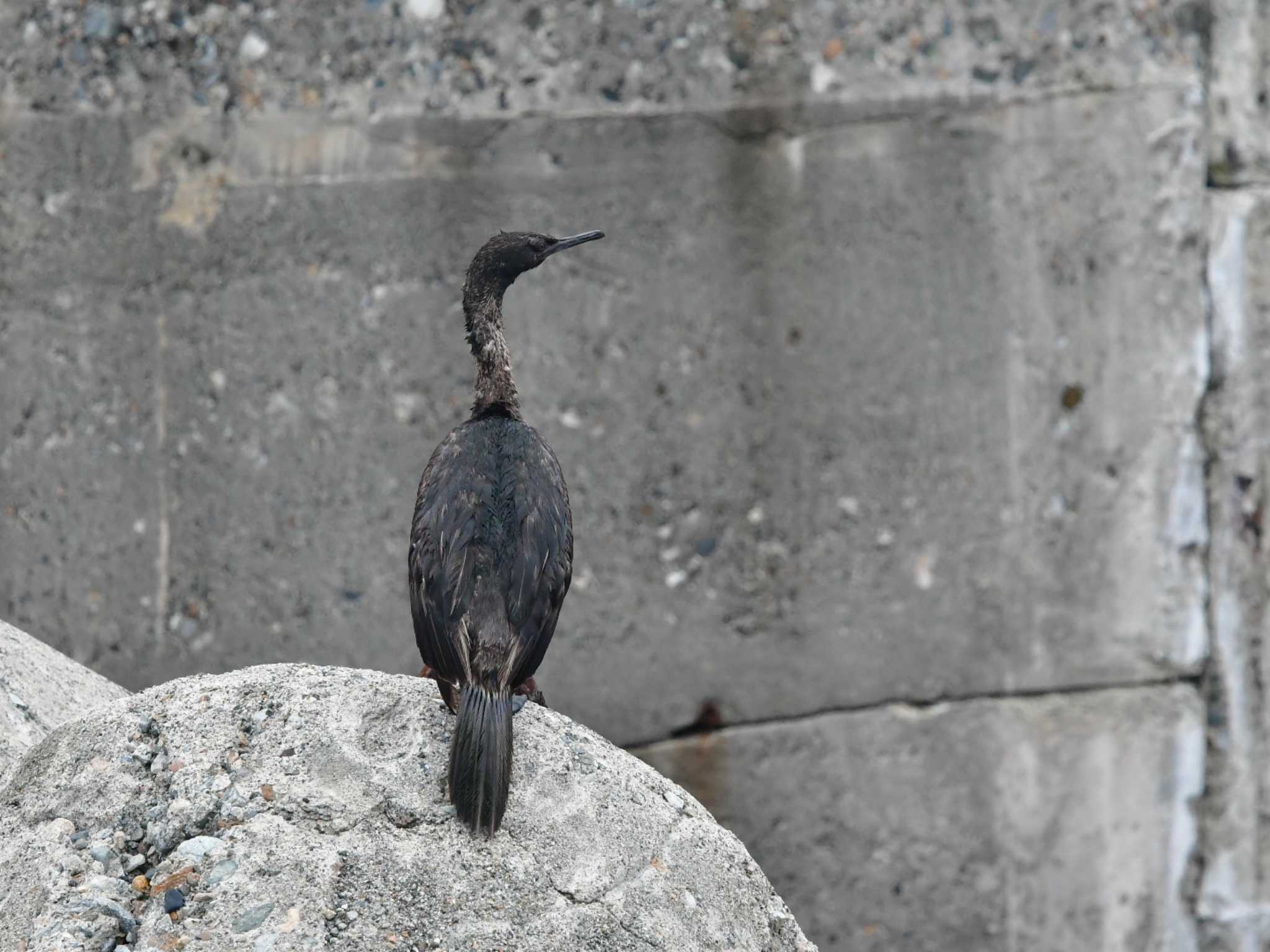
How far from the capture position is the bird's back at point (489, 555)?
241cm

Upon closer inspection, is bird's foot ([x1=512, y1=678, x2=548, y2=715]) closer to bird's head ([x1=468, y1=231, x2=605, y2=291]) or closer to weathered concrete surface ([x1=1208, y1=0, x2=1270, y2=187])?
bird's head ([x1=468, y1=231, x2=605, y2=291])

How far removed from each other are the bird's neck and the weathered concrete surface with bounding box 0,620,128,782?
0.94 metres

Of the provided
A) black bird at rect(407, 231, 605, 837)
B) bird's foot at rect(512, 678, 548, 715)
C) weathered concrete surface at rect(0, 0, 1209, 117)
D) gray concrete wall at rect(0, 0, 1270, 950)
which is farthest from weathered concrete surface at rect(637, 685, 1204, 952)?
weathered concrete surface at rect(0, 0, 1209, 117)

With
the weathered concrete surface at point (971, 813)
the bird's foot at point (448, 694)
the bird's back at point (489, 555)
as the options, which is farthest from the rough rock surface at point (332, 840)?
the weathered concrete surface at point (971, 813)

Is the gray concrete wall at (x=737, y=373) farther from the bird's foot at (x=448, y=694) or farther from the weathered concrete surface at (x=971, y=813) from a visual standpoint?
the bird's foot at (x=448, y=694)

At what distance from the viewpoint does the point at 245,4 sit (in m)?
3.80

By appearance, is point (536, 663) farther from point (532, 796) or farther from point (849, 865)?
point (849, 865)

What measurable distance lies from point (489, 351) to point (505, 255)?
217mm

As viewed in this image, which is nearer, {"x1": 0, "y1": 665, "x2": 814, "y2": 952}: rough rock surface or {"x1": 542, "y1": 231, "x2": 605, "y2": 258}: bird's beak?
{"x1": 0, "y1": 665, "x2": 814, "y2": 952}: rough rock surface

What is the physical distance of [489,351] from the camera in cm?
302

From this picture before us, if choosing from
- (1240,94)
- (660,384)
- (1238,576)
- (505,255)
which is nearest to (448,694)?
(505,255)

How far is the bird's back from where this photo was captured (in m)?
2.41

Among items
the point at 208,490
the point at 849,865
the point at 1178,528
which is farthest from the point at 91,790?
the point at 1178,528

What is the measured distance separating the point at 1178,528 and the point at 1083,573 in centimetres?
31
